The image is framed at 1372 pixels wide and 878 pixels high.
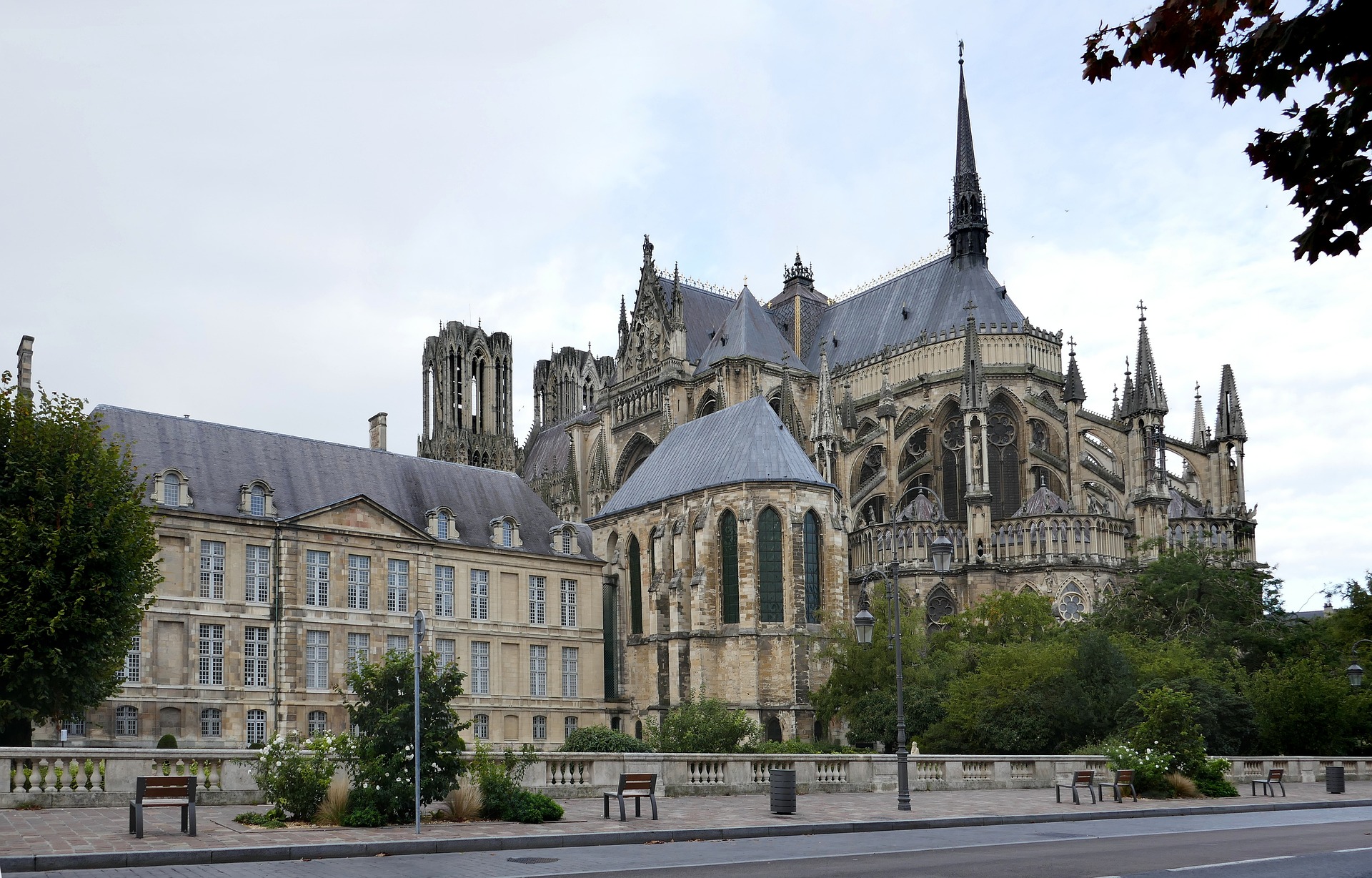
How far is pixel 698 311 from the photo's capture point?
240 ft

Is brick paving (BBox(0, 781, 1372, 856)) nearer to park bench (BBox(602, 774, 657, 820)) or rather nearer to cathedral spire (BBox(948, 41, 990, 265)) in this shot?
park bench (BBox(602, 774, 657, 820))

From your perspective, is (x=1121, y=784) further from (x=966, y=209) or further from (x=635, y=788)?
(x=966, y=209)

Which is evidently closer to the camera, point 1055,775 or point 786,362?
point 1055,775

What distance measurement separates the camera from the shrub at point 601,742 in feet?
111

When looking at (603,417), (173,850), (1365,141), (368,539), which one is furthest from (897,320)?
(1365,141)

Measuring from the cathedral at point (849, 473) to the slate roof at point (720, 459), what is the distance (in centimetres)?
13

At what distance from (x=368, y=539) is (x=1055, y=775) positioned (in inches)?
1044

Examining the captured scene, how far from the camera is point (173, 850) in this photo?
47.0 feet

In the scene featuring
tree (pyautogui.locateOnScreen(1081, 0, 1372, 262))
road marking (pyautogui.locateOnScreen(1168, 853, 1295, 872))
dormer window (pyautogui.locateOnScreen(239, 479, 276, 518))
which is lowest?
road marking (pyautogui.locateOnScreen(1168, 853, 1295, 872))

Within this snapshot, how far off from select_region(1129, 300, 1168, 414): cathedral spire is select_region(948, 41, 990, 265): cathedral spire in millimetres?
12517

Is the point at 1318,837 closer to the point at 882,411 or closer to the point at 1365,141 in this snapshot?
the point at 1365,141

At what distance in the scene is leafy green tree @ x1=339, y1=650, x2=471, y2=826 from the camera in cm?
1870

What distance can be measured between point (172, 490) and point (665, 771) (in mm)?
24313

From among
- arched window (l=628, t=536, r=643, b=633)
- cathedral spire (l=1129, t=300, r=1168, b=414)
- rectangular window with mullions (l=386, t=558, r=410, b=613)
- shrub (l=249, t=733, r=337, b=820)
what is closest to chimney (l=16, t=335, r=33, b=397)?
rectangular window with mullions (l=386, t=558, r=410, b=613)
